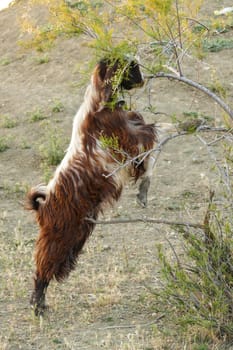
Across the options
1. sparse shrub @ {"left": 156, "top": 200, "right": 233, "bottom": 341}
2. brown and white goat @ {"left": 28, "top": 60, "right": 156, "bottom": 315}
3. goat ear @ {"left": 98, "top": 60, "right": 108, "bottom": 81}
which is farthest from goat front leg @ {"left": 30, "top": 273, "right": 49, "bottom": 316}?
goat ear @ {"left": 98, "top": 60, "right": 108, "bottom": 81}

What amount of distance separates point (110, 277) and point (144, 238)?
1340 millimetres

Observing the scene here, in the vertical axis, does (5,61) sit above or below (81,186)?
below

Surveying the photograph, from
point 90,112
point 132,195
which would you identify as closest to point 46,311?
point 90,112

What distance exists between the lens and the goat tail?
7.11m

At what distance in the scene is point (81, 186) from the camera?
23.1 feet

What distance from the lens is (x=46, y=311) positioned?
729 cm

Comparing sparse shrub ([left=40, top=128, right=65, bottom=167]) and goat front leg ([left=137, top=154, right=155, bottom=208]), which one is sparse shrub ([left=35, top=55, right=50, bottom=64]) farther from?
goat front leg ([left=137, top=154, right=155, bottom=208])

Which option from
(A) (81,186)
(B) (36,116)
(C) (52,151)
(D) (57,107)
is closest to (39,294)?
(A) (81,186)

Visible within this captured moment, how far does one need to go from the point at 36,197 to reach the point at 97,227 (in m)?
2.41

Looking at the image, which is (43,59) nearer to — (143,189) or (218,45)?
(218,45)

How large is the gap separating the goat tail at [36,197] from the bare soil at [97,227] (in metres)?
0.88

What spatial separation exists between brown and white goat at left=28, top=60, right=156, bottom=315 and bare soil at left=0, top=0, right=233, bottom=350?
1.08ft

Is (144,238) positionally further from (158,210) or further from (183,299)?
(183,299)

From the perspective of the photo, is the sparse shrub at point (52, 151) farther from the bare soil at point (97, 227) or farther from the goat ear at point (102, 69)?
the goat ear at point (102, 69)
